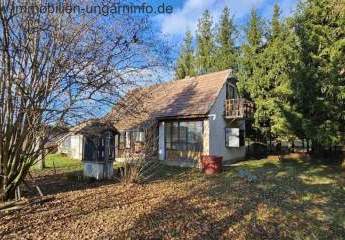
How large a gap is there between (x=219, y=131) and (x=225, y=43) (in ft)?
50.3

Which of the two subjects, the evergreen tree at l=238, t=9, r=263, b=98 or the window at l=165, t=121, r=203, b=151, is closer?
the window at l=165, t=121, r=203, b=151

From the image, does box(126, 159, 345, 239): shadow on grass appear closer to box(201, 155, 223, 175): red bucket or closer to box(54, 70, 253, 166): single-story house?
box(201, 155, 223, 175): red bucket

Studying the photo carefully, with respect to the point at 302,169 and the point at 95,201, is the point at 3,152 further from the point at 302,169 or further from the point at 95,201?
the point at 302,169

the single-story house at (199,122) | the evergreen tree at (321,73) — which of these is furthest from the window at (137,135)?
the evergreen tree at (321,73)

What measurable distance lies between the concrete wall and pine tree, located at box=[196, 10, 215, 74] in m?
13.5

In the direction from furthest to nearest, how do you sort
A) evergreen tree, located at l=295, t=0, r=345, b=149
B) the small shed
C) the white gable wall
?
the white gable wall
evergreen tree, located at l=295, t=0, r=345, b=149
the small shed

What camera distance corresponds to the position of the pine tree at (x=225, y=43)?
30.4 m

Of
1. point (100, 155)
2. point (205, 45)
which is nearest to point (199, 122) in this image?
point (100, 155)

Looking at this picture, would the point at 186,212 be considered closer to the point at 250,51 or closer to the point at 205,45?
the point at 250,51

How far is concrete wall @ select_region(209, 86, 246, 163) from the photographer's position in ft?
60.4

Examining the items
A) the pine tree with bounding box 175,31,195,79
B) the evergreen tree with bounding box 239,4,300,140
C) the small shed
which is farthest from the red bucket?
the pine tree with bounding box 175,31,195,79

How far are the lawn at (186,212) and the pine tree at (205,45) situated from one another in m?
22.9

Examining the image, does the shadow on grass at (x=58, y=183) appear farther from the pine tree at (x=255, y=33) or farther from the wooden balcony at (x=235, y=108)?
the pine tree at (x=255, y=33)

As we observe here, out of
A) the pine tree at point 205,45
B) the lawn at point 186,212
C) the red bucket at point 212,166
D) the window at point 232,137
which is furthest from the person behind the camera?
the pine tree at point 205,45
